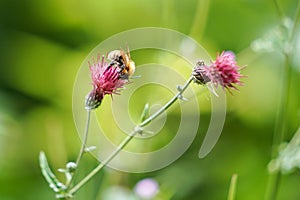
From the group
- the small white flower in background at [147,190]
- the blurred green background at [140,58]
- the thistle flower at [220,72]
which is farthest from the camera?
the blurred green background at [140,58]

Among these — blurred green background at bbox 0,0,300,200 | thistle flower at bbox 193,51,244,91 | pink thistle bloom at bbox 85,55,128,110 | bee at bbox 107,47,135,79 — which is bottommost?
thistle flower at bbox 193,51,244,91

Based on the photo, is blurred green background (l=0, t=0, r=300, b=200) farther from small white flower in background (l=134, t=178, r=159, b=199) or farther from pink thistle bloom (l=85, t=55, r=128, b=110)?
pink thistle bloom (l=85, t=55, r=128, b=110)

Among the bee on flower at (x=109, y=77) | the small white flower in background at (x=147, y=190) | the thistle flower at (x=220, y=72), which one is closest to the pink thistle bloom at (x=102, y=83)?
the bee on flower at (x=109, y=77)

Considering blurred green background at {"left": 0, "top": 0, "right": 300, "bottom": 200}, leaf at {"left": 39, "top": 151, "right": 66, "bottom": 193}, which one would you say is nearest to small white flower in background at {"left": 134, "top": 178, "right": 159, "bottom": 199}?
blurred green background at {"left": 0, "top": 0, "right": 300, "bottom": 200}

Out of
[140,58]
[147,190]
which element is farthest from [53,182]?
[140,58]

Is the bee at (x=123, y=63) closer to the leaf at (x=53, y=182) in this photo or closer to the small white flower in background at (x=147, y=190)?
the leaf at (x=53, y=182)

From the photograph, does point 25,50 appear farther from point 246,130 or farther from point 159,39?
point 246,130
